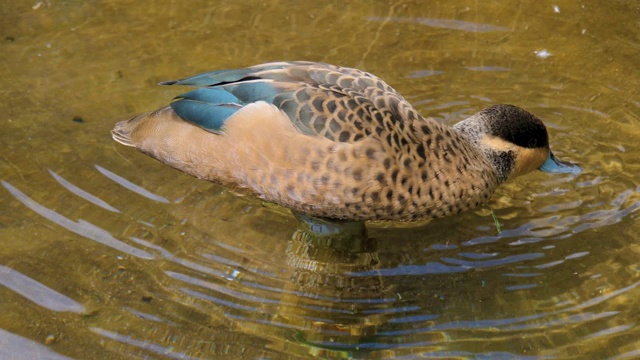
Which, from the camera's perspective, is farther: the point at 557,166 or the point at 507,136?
the point at 557,166

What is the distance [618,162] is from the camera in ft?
17.5

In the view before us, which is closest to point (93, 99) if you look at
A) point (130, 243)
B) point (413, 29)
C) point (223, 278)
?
point (130, 243)

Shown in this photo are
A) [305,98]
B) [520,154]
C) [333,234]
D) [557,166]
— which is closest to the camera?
[305,98]

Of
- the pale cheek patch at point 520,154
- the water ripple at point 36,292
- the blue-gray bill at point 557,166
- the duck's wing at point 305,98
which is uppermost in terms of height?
the duck's wing at point 305,98

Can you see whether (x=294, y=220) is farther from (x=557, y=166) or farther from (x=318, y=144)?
(x=557, y=166)

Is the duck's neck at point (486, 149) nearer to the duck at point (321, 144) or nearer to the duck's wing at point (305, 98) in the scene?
the duck at point (321, 144)

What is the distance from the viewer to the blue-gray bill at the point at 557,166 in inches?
201

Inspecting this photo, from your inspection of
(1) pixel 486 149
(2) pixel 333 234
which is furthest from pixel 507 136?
(2) pixel 333 234

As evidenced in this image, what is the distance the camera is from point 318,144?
4266mm

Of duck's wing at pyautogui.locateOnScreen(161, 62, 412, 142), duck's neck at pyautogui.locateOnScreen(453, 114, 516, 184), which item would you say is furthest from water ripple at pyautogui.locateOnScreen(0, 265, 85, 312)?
duck's neck at pyautogui.locateOnScreen(453, 114, 516, 184)

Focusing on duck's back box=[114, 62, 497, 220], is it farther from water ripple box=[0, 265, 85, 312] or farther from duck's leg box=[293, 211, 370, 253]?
water ripple box=[0, 265, 85, 312]

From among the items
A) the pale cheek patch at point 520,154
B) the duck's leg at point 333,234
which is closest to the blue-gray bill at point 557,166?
the pale cheek patch at point 520,154

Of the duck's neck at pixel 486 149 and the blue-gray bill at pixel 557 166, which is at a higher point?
the duck's neck at pixel 486 149

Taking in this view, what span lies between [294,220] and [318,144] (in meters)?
0.87
